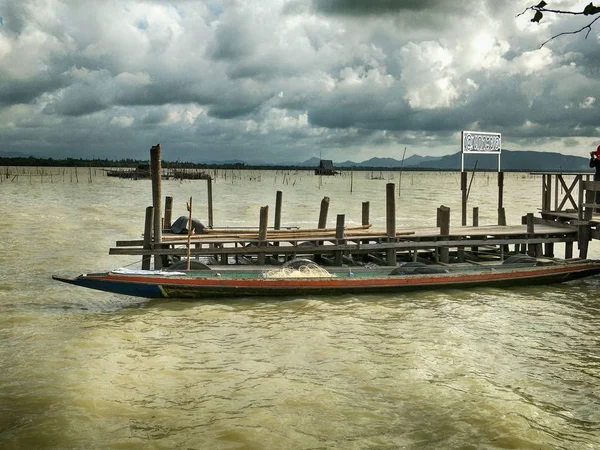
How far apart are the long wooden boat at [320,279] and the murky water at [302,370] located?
0.26m

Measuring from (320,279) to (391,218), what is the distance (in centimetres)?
287

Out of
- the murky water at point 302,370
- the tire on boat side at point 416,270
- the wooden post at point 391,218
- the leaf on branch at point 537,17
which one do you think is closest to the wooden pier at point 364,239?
the wooden post at point 391,218

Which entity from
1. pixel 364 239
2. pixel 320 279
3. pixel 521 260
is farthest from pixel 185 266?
pixel 521 260

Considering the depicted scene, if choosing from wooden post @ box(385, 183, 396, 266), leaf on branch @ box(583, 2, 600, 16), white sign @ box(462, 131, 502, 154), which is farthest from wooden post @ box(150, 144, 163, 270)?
leaf on branch @ box(583, 2, 600, 16)

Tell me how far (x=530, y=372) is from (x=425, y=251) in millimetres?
8859

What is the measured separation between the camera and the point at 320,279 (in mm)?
11844

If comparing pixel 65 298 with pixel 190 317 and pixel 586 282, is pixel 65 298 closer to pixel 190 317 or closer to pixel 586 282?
pixel 190 317

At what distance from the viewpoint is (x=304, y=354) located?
8.32 meters

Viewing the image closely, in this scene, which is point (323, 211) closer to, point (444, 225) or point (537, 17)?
point (444, 225)

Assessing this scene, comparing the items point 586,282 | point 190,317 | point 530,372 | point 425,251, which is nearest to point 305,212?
point 425,251

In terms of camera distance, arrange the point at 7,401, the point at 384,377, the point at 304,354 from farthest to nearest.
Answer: the point at 304,354, the point at 384,377, the point at 7,401

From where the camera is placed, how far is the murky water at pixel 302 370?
5844mm

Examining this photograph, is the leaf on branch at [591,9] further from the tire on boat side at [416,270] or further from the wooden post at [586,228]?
the wooden post at [586,228]

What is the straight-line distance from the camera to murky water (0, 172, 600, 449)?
19.2 ft
